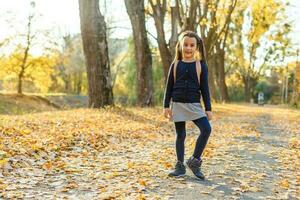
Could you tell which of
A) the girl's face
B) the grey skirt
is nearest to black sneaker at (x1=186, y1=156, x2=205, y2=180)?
the grey skirt

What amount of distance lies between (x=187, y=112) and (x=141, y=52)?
46.5ft

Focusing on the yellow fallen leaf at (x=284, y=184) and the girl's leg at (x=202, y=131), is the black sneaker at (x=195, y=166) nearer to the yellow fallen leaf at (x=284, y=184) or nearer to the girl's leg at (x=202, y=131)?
the girl's leg at (x=202, y=131)

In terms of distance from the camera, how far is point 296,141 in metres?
11.6

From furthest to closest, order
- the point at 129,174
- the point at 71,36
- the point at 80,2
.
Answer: the point at 71,36, the point at 80,2, the point at 129,174

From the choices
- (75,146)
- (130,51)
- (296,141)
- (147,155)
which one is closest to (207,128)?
(147,155)

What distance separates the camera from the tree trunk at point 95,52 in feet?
53.2

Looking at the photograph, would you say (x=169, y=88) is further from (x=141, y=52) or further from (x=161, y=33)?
(x=161, y=33)

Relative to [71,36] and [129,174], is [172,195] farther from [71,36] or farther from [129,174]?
[71,36]

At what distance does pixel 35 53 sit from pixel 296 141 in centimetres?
3824

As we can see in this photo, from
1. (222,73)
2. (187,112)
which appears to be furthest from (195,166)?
(222,73)

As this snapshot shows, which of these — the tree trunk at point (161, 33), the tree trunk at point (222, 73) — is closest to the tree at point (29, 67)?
the tree trunk at point (222, 73)

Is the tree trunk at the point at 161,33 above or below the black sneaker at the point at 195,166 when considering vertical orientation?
above

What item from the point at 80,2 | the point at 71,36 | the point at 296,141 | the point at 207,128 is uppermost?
the point at 71,36

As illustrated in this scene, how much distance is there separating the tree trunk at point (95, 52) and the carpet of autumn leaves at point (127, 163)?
4158 mm
